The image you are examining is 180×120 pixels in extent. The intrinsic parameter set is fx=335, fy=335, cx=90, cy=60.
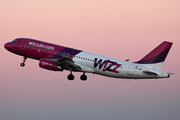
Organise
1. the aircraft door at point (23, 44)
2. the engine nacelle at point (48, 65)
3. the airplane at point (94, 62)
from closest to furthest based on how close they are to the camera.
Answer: the airplane at point (94, 62)
the engine nacelle at point (48, 65)
the aircraft door at point (23, 44)

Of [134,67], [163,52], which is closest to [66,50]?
[134,67]

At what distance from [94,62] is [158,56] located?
10.8m

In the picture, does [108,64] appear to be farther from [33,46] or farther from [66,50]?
[33,46]

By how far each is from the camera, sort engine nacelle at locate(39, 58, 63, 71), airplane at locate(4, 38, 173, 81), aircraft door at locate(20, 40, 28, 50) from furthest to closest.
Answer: aircraft door at locate(20, 40, 28, 50)
engine nacelle at locate(39, 58, 63, 71)
airplane at locate(4, 38, 173, 81)

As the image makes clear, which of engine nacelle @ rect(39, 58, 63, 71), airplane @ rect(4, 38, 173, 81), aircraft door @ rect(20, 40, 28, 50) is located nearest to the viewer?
airplane @ rect(4, 38, 173, 81)

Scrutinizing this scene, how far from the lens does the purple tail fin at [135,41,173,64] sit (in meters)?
55.5

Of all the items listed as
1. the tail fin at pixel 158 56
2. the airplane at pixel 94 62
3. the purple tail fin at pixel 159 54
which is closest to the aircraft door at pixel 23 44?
the airplane at pixel 94 62

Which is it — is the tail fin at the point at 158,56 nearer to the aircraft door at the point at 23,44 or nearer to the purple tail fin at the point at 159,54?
the purple tail fin at the point at 159,54

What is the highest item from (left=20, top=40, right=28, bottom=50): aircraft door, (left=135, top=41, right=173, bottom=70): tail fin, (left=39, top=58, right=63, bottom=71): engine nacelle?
(left=20, top=40, right=28, bottom=50): aircraft door

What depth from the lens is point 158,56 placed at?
55812 millimetres


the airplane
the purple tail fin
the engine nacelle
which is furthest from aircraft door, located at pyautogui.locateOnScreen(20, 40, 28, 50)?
the purple tail fin

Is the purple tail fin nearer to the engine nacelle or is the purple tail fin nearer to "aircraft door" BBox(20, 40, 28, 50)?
the engine nacelle

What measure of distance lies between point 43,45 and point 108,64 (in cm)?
1236

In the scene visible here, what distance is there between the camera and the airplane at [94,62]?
55406mm
